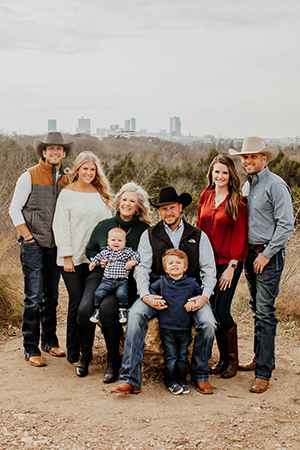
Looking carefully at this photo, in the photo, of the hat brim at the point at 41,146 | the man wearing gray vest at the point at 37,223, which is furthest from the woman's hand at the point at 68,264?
the hat brim at the point at 41,146

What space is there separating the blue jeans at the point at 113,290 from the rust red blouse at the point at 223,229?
968 mm

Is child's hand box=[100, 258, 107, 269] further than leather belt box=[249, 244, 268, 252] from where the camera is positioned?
Yes

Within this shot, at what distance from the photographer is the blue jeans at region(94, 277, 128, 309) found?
4641mm

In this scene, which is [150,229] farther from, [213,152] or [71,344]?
[213,152]

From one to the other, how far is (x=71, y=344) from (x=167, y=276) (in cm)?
136

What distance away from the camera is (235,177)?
4.63m

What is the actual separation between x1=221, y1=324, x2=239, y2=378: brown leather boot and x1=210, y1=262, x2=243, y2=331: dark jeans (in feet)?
0.22

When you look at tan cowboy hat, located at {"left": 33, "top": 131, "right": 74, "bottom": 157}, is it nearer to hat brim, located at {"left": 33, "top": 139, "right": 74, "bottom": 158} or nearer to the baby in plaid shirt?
hat brim, located at {"left": 33, "top": 139, "right": 74, "bottom": 158}

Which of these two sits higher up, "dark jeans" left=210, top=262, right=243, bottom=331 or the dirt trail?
"dark jeans" left=210, top=262, right=243, bottom=331

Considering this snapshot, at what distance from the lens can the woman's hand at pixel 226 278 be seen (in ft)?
15.1

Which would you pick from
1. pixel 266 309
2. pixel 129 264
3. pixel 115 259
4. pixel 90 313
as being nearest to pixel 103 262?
pixel 115 259

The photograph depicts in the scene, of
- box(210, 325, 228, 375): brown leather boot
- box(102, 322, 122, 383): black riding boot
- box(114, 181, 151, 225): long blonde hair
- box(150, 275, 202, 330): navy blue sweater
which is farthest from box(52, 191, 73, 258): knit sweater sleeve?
box(210, 325, 228, 375): brown leather boot

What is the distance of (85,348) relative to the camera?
4.80 meters

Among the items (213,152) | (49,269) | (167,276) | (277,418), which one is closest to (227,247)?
(167,276)
